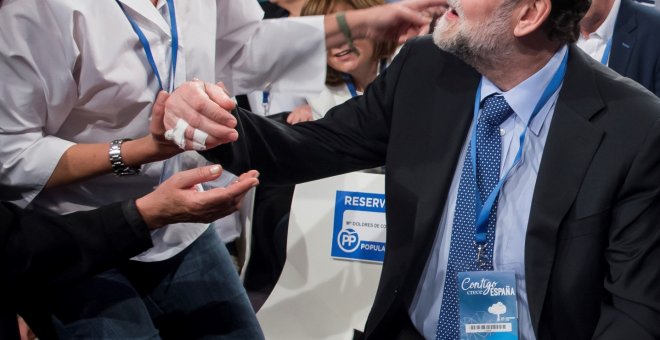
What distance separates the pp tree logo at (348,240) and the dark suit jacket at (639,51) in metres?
1.45

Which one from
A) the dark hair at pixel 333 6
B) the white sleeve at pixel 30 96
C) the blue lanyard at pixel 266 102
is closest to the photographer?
the white sleeve at pixel 30 96

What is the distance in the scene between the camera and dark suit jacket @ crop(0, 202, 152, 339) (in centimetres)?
200

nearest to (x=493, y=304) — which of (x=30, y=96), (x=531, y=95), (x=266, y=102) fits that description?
(x=531, y=95)

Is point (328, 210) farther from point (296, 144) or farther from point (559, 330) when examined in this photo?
point (559, 330)

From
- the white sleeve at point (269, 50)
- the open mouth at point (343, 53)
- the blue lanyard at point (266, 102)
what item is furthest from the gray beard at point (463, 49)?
the blue lanyard at point (266, 102)

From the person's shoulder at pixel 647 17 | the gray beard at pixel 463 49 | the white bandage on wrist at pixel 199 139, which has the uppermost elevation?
the gray beard at pixel 463 49

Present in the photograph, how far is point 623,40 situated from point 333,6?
1.26 m

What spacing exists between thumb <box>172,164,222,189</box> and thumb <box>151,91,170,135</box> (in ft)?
0.37

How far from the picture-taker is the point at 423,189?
2.30 metres

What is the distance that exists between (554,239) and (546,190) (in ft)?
0.40

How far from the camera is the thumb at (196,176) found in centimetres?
200

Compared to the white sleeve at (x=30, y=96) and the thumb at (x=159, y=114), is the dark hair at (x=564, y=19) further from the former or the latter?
the white sleeve at (x=30, y=96)

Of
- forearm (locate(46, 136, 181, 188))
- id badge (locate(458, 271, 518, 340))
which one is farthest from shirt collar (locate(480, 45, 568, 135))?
forearm (locate(46, 136, 181, 188))

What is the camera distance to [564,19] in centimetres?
224
